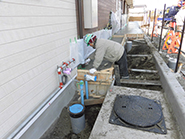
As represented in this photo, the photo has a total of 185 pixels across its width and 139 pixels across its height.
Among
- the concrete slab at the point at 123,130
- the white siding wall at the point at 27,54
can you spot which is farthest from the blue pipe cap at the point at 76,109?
the white siding wall at the point at 27,54

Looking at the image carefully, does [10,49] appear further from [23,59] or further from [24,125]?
[24,125]

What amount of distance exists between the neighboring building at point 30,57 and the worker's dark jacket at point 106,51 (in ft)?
3.21

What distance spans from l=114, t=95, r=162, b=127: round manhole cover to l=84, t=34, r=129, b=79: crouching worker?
1.24 meters

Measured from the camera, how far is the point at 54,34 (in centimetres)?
310

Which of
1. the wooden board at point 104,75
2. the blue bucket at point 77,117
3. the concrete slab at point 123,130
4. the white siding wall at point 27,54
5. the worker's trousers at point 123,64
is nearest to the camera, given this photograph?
the white siding wall at point 27,54

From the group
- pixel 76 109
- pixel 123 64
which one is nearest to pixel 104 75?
pixel 123 64

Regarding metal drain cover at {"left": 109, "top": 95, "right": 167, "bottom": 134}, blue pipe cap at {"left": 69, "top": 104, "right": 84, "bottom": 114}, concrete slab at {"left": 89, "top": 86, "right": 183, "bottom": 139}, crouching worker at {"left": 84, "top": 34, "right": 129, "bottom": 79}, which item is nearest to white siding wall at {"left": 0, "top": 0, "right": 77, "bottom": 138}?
blue pipe cap at {"left": 69, "top": 104, "right": 84, "bottom": 114}

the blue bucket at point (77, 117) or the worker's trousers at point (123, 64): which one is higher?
the worker's trousers at point (123, 64)

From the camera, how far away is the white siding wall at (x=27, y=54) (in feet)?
6.40

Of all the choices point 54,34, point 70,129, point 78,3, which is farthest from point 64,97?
point 78,3

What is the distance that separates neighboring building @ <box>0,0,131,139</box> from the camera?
1961mm

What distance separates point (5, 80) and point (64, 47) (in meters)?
1.92

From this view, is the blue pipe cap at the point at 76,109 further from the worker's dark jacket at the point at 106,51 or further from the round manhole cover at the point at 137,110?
the worker's dark jacket at the point at 106,51

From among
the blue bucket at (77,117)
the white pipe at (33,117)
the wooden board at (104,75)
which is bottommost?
the blue bucket at (77,117)
